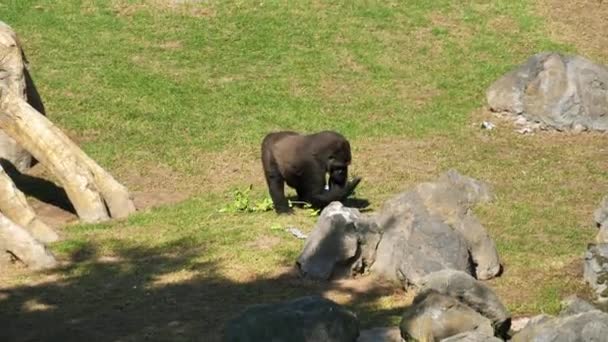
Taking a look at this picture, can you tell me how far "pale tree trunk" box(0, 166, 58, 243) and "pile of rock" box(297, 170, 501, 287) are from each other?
11.5 feet

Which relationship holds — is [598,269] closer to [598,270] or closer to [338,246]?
[598,270]

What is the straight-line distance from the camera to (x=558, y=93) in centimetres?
1894

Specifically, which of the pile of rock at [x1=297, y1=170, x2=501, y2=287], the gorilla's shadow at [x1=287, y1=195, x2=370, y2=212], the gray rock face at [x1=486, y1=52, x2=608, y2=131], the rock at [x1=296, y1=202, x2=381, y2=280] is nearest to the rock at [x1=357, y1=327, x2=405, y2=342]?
the pile of rock at [x1=297, y1=170, x2=501, y2=287]

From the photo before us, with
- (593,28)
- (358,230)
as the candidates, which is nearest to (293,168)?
(358,230)

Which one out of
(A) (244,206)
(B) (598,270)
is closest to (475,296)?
(B) (598,270)

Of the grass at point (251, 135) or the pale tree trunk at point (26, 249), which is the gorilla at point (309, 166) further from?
the pale tree trunk at point (26, 249)

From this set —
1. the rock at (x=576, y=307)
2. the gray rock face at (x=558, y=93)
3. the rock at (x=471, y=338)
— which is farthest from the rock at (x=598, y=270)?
the gray rock face at (x=558, y=93)

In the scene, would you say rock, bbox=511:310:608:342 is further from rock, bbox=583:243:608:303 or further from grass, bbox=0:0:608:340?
rock, bbox=583:243:608:303

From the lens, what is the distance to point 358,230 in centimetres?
1186

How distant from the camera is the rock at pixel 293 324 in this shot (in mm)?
8727

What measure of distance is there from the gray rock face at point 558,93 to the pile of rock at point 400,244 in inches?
274

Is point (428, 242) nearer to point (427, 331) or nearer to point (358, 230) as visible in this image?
point (358, 230)

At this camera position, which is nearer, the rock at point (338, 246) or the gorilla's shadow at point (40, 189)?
the rock at point (338, 246)

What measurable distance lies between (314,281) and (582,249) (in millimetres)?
3215
